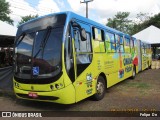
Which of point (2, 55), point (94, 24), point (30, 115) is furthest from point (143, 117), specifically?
point (2, 55)

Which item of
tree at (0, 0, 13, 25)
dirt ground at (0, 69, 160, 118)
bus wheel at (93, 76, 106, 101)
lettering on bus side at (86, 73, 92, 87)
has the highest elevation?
tree at (0, 0, 13, 25)

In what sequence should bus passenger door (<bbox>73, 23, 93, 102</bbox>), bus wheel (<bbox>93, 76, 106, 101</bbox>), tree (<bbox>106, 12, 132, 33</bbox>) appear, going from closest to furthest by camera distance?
1. bus passenger door (<bbox>73, 23, 93, 102</bbox>)
2. bus wheel (<bbox>93, 76, 106, 101</bbox>)
3. tree (<bbox>106, 12, 132, 33</bbox>)

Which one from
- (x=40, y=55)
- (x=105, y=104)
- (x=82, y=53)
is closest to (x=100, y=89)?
(x=105, y=104)

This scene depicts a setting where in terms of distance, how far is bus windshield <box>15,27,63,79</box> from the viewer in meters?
6.34

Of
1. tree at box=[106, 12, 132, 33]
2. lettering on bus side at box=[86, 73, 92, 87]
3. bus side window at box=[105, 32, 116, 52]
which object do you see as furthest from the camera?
tree at box=[106, 12, 132, 33]

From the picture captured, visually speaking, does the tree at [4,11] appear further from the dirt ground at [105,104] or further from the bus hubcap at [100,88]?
the bus hubcap at [100,88]


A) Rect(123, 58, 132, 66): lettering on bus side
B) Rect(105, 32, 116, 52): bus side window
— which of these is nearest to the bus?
Rect(105, 32, 116, 52): bus side window

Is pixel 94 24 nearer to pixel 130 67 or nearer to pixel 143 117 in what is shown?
pixel 143 117

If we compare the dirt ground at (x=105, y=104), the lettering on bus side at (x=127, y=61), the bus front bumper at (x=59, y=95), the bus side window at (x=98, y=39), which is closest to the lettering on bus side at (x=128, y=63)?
the lettering on bus side at (x=127, y=61)

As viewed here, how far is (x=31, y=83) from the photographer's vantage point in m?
6.67

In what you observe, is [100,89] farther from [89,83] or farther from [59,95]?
[59,95]

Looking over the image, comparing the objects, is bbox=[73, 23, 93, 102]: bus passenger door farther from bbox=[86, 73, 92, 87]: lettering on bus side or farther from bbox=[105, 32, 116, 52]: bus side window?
bbox=[105, 32, 116, 52]: bus side window

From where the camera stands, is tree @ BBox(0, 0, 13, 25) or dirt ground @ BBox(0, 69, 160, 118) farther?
tree @ BBox(0, 0, 13, 25)

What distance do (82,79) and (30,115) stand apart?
1841mm
